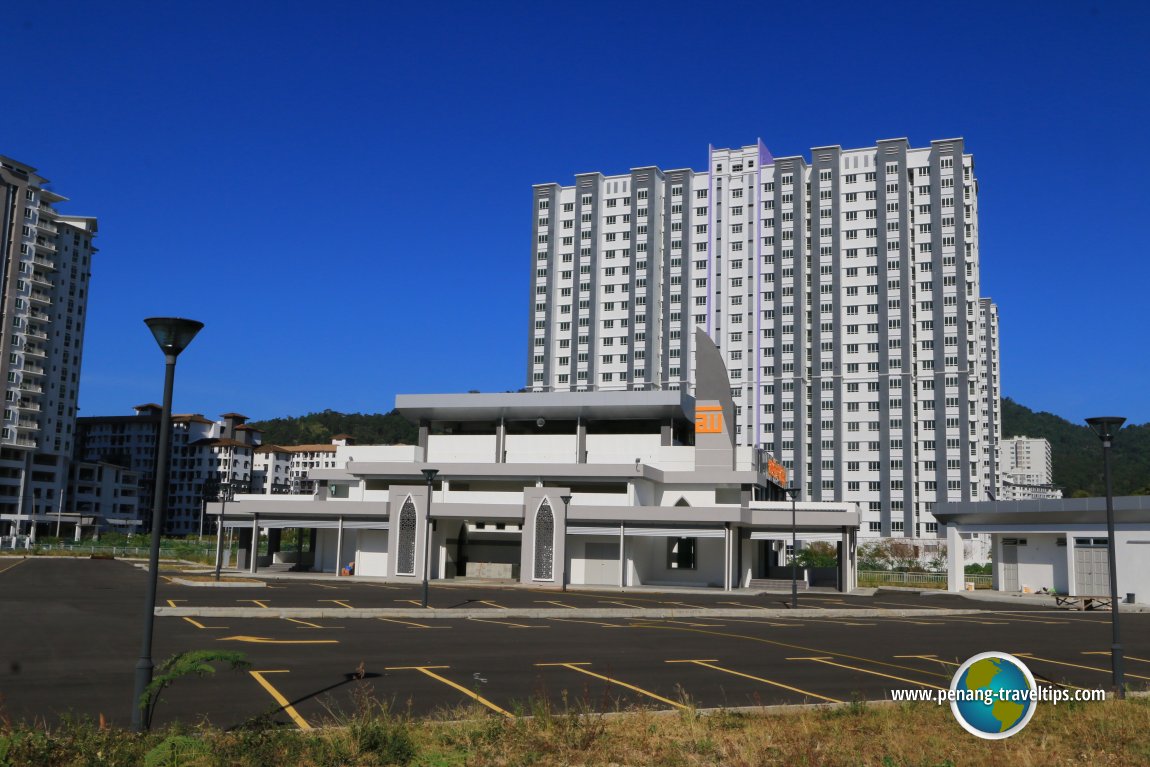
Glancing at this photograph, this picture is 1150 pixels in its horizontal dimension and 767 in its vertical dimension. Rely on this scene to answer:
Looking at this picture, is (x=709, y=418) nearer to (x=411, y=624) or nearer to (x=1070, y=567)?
(x=1070, y=567)

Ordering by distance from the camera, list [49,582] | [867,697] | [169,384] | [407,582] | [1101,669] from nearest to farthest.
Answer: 1. [169,384]
2. [867,697]
3. [1101,669]
4. [49,582]
5. [407,582]

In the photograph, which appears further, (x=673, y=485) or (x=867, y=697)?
(x=673, y=485)

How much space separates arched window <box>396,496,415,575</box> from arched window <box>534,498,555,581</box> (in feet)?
25.7

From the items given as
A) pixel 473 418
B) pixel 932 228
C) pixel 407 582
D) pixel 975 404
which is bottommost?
pixel 407 582

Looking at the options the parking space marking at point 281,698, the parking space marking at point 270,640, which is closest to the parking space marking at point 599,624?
the parking space marking at point 270,640

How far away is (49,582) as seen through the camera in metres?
45.2

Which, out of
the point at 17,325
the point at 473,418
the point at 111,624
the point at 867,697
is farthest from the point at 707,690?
the point at 17,325

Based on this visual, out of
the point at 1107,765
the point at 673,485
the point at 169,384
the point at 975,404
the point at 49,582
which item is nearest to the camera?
the point at 1107,765

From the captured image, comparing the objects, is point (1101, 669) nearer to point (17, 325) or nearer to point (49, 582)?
point (49, 582)

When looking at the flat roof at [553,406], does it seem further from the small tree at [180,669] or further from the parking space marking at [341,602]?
the small tree at [180,669]

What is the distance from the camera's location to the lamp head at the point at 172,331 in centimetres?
1215

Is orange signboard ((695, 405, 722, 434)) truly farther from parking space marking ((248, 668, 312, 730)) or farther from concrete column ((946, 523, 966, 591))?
parking space marking ((248, 668, 312, 730))

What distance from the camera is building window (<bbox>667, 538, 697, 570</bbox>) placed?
5813cm

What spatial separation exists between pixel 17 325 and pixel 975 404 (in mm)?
123817
